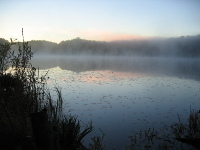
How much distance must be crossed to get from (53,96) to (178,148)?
10.6 m

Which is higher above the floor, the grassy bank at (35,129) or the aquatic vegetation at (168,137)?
the grassy bank at (35,129)

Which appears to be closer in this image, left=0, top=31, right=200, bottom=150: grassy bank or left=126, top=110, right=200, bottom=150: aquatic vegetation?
left=0, top=31, right=200, bottom=150: grassy bank

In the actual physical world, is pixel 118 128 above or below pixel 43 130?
below

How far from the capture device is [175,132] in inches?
310

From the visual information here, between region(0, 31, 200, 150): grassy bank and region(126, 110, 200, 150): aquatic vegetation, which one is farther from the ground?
region(0, 31, 200, 150): grassy bank

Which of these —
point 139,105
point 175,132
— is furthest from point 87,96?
point 175,132

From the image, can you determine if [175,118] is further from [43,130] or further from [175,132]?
[43,130]

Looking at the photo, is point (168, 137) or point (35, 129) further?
point (168, 137)

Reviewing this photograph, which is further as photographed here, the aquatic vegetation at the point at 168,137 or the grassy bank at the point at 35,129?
the aquatic vegetation at the point at 168,137

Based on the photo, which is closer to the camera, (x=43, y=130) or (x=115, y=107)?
(x=43, y=130)

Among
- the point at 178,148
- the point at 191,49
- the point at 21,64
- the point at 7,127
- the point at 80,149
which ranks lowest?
the point at 178,148

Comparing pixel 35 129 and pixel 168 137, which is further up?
pixel 35 129

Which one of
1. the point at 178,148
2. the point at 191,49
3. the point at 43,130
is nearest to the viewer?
the point at 43,130

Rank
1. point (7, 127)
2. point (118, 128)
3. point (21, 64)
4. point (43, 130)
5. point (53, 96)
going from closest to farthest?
point (43, 130) < point (7, 127) < point (21, 64) < point (118, 128) < point (53, 96)
